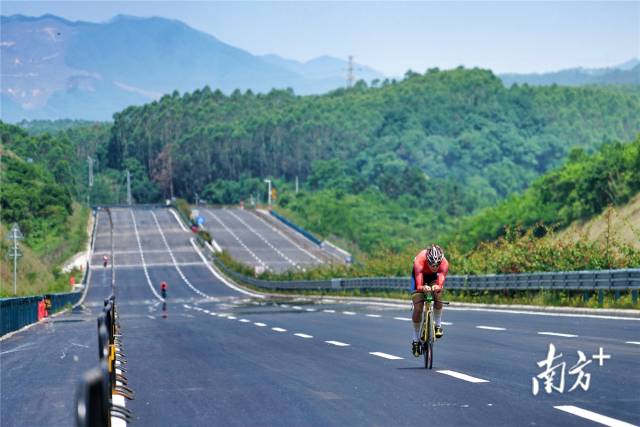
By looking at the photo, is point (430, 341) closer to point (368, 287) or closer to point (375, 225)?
point (368, 287)

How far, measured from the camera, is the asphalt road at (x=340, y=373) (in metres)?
11.3

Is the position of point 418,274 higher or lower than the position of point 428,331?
higher

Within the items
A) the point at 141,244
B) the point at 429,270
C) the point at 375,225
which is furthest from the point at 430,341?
the point at 375,225

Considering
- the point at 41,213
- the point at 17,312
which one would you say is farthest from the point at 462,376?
the point at 41,213

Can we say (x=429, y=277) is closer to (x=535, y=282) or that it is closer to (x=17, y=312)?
(x=17, y=312)

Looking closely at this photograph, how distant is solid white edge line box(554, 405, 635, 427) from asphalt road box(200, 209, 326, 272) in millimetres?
96616

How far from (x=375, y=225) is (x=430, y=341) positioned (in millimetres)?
177128

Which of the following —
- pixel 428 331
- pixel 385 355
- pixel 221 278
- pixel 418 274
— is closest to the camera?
pixel 428 331

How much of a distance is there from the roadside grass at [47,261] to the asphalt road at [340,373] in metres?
20.4

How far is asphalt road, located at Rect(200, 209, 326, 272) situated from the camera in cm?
11625

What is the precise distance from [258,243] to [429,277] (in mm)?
117059

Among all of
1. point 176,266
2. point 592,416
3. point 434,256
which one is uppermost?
point 434,256

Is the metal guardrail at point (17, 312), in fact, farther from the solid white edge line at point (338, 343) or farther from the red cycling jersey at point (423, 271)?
the red cycling jersey at point (423, 271)

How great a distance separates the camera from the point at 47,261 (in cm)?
11606
